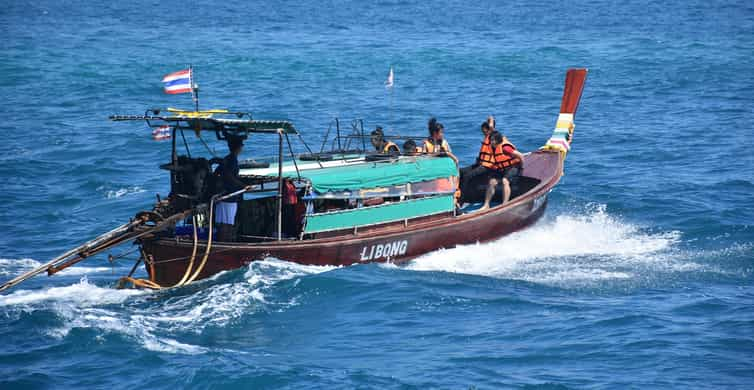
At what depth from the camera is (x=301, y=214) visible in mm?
14758

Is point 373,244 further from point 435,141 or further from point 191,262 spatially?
point 191,262

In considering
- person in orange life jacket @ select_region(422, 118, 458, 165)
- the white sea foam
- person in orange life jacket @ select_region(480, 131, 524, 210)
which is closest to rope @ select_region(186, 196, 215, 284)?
person in orange life jacket @ select_region(422, 118, 458, 165)

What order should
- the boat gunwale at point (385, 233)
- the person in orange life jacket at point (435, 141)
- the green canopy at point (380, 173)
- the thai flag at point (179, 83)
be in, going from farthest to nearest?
the person in orange life jacket at point (435, 141) → the green canopy at point (380, 173) → the boat gunwale at point (385, 233) → the thai flag at point (179, 83)

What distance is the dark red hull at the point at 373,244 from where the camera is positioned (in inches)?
542

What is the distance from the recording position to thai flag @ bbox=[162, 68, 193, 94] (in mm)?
13445

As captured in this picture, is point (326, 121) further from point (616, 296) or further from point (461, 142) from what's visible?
point (616, 296)

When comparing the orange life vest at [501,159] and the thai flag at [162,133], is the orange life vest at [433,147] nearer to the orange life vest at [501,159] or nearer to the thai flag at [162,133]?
the orange life vest at [501,159]

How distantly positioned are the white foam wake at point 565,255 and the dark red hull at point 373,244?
232 millimetres

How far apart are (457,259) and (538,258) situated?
1528mm

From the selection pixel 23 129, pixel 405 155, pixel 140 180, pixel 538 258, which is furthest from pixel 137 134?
→ pixel 538 258

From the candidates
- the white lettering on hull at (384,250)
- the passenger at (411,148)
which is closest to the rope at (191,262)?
the white lettering on hull at (384,250)

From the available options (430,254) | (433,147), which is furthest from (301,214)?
(433,147)

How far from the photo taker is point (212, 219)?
14289 millimetres

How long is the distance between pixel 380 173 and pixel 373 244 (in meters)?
1.19
